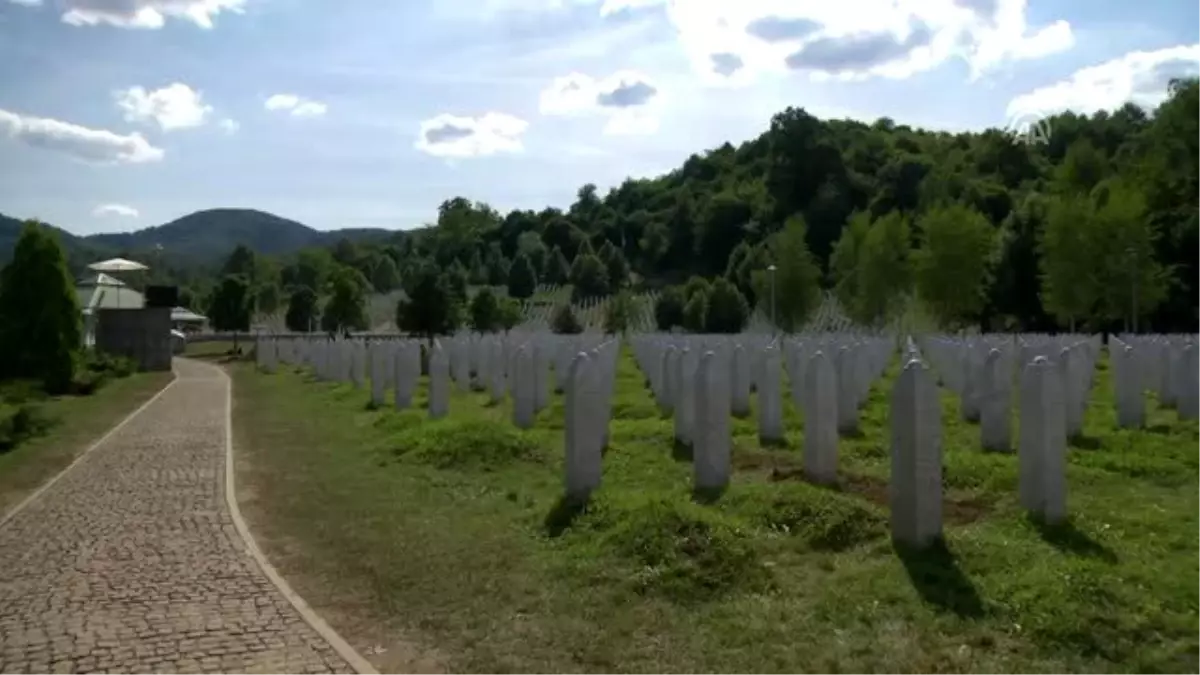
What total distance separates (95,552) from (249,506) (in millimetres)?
2329

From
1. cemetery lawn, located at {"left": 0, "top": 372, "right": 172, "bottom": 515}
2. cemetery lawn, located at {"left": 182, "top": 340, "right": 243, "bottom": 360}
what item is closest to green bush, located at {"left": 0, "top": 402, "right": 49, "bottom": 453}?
cemetery lawn, located at {"left": 0, "top": 372, "right": 172, "bottom": 515}

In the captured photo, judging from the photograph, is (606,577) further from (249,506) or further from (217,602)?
(249,506)

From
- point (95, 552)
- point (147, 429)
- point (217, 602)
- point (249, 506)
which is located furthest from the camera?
point (147, 429)

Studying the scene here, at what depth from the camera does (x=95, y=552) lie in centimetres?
954

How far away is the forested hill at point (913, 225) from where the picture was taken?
43.3m

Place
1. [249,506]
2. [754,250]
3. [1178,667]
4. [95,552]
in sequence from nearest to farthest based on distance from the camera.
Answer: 1. [1178,667]
2. [95,552]
3. [249,506]
4. [754,250]

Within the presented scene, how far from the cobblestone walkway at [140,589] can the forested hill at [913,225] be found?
37451 millimetres

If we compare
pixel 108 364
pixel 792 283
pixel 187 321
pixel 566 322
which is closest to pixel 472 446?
pixel 108 364

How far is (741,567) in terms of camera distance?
7570 millimetres

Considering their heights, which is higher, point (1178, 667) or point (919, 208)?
point (919, 208)

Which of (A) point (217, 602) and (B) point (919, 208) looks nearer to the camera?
(A) point (217, 602)

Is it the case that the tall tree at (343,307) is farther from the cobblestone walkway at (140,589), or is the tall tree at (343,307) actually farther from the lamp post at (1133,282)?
the cobblestone walkway at (140,589)

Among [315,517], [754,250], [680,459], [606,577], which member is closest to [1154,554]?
[606,577]

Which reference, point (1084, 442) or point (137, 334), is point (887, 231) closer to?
point (137, 334)
